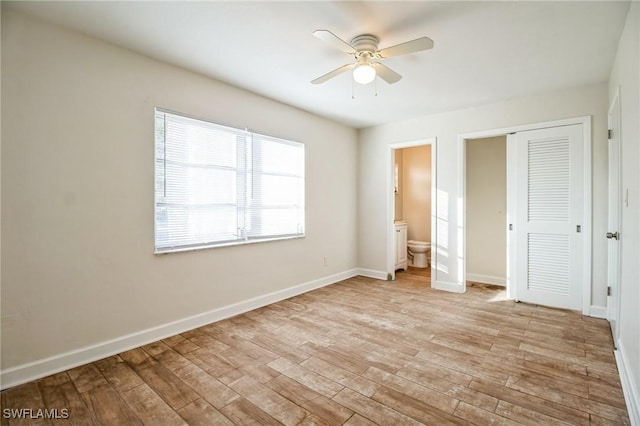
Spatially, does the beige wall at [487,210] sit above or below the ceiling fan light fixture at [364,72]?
below

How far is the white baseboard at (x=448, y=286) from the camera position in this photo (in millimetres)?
4348

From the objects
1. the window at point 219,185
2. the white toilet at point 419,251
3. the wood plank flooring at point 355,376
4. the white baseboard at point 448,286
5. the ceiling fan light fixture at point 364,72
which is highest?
the ceiling fan light fixture at point 364,72

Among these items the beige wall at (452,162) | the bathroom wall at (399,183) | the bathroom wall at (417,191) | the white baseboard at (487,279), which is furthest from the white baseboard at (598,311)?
the bathroom wall at (399,183)

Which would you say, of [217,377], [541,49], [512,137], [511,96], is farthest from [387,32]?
[217,377]

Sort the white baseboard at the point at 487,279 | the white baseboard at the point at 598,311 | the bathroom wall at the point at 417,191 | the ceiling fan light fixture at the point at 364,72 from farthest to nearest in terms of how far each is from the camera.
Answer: the bathroom wall at the point at 417,191 < the white baseboard at the point at 487,279 < the white baseboard at the point at 598,311 < the ceiling fan light fixture at the point at 364,72

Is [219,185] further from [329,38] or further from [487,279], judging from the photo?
[487,279]

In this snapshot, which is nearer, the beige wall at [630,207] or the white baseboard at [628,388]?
the white baseboard at [628,388]

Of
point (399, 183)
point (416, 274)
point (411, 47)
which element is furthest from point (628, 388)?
point (399, 183)

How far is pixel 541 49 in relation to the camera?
2.65 meters

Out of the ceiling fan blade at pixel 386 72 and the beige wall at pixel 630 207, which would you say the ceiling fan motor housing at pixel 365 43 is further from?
the beige wall at pixel 630 207

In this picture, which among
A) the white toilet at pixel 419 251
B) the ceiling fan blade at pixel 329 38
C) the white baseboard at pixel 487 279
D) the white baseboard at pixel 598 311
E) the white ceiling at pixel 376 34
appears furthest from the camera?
the white toilet at pixel 419 251

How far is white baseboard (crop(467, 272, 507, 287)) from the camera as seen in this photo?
472 centimetres

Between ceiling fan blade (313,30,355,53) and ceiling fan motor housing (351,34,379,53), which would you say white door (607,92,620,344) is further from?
ceiling fan blade (313,30,355,53)

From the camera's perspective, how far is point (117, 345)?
257 cm
